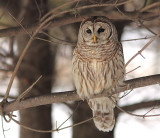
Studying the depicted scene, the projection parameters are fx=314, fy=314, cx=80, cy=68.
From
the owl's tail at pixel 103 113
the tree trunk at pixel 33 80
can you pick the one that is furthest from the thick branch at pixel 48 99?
the tree trunk at pixel 33 80

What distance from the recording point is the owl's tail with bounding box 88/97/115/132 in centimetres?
423

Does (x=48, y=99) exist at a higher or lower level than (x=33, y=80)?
lower

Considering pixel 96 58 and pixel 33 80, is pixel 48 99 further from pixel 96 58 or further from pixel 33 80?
pixel 33 80

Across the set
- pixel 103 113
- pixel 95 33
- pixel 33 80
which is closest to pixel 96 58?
pixel 95 33

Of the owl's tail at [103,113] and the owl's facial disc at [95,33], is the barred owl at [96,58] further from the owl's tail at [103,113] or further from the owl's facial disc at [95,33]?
the owl's tail at [103,113]

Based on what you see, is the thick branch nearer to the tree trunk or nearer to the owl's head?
the owl's head

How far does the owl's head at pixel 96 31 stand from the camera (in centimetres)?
368

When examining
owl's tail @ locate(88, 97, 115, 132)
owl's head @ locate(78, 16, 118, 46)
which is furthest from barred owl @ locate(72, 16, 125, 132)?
owl's tail @ locate(88, 97, 115, 132)

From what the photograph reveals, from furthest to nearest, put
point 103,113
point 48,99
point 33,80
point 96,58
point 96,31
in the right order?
point 33,80 < point 103,113 < point 96,31 < point 96,58 < point 48,99

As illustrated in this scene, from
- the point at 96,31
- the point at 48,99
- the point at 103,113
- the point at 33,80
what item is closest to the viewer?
the point at 48,99

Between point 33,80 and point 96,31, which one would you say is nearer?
point 96,31

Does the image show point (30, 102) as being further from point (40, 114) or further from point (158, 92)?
point (158, 92)

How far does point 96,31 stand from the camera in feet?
12.3

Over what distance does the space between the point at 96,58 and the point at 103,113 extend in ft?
3.23
